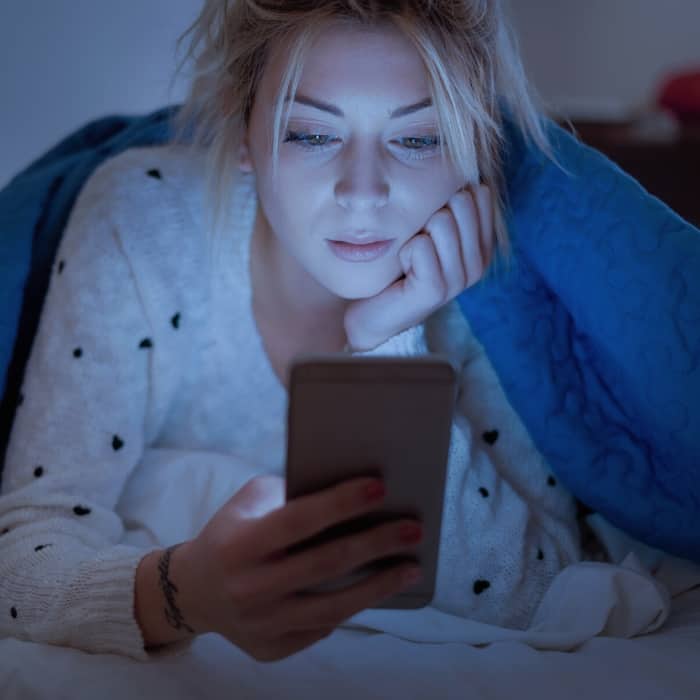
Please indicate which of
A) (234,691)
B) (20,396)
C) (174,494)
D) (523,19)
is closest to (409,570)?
(234,691)

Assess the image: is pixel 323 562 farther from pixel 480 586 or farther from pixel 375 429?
pixel 480 586

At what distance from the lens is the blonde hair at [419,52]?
0.75 metres

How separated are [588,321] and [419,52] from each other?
1.09 feet

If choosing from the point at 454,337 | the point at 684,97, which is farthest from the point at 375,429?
the point at 684,97

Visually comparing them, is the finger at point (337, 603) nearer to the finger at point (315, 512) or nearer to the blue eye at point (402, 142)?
the finger at point (315, 512)

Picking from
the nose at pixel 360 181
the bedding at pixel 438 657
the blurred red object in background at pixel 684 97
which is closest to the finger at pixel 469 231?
the nose at pixel 360 181

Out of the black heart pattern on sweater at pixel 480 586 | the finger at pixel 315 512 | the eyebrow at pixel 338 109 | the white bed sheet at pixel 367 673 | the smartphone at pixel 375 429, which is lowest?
the black heart pattern on sweater at pixel 480 586

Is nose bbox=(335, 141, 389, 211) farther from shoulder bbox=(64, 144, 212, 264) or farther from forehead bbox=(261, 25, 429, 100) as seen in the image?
shoulder bbox=(64, 144, 212, 264)

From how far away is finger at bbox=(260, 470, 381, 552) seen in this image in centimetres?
57

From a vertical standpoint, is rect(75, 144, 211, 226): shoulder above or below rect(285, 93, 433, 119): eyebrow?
below

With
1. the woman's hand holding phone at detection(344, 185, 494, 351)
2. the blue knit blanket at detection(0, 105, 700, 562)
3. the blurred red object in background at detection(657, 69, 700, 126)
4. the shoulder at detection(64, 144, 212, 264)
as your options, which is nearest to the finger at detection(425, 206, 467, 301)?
the woman's hand holding phone at detection(344, 185, 494, 351)

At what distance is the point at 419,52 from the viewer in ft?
2.46

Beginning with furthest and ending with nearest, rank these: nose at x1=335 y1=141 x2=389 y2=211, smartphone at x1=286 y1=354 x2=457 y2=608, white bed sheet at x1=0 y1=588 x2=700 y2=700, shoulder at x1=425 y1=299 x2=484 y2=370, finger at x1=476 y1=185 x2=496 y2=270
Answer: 1. shoulder at x1=425 y1=299 x2=484 y2=370
2. finger at x1=476 y1=185 x2=496 y2=270
3. nose at x1=335 y1=141 x2=389 y2=211
4. white bed sheet at x1=0 y1=588 x2=700 y2=700
5. smartphone at x1=286 y1=354 x2=457 y2=608

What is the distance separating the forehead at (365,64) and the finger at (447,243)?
13 centimetres
